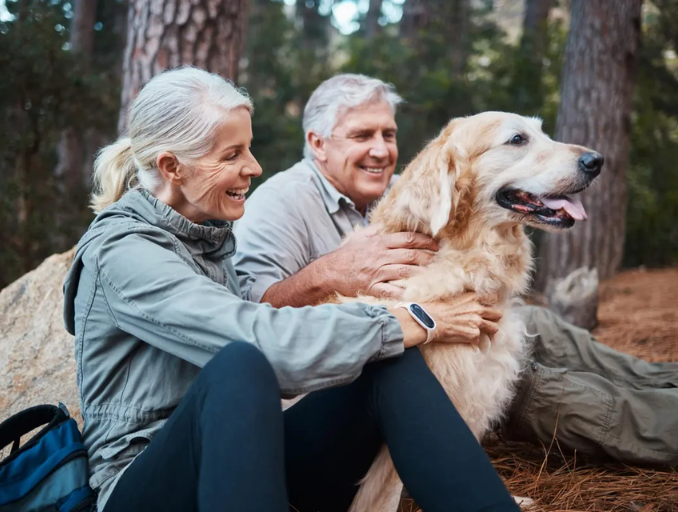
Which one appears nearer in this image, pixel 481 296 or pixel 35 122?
pixel 481 296

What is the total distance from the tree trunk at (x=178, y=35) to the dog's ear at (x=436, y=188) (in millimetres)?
1989

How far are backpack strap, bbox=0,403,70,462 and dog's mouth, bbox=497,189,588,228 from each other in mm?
1731

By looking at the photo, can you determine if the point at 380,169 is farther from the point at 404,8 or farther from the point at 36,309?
the point at 404,8

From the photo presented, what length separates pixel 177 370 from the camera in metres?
1.92

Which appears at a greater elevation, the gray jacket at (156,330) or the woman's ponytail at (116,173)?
the woman's ponytail at (116,173)

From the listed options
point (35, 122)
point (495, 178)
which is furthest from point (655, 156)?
point (35, 122)

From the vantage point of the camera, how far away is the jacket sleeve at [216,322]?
171 cm

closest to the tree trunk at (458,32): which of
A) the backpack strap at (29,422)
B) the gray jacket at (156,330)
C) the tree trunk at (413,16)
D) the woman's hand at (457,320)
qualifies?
the tree trunk at (413,16)

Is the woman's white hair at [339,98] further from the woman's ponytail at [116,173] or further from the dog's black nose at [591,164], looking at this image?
the woman's ponytail at [116,173]

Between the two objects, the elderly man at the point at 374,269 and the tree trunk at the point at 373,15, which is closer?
the elderly man at the point at 374,269

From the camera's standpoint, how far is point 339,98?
3.26 metres

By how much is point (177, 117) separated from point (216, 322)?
69 centimetres

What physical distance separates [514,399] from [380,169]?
4.31 ft

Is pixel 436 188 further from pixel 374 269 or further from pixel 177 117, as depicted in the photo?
pixel 177 117
